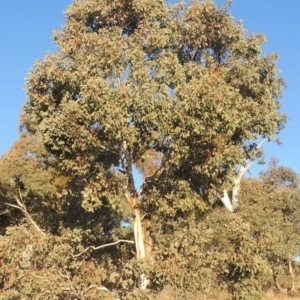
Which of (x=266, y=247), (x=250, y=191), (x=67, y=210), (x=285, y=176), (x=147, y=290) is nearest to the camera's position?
(x=147, y=290)

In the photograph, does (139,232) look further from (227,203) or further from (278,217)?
(278,217)

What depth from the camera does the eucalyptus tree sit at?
32.5 ft

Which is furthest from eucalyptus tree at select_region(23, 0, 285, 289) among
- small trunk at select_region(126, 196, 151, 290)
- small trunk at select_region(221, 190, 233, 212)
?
small trunk at select_region(221, 190, 233, 212)

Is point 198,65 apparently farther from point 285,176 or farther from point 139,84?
point 285,176

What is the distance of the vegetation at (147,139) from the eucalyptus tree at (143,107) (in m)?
0.03

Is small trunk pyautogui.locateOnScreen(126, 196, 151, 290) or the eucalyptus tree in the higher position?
the eucalyptus tree

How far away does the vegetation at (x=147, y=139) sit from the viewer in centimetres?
978

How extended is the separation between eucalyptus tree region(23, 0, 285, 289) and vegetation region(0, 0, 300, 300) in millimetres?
30

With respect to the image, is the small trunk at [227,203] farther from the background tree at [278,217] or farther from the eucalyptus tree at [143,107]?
the eucalyptus tree at [143,107]

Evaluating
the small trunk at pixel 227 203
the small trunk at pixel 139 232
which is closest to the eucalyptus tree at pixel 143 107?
the small trunk at pixel 139 232

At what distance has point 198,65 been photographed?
12.5 m

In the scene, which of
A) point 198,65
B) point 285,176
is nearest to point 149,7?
point 198,65

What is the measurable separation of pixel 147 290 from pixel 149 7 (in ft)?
22.0

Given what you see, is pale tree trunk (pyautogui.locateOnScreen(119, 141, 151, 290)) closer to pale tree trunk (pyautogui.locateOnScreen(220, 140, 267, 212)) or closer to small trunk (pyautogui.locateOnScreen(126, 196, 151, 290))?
small trunk (pyautogui.locateOnScreen(126, 196, 151, 290))
